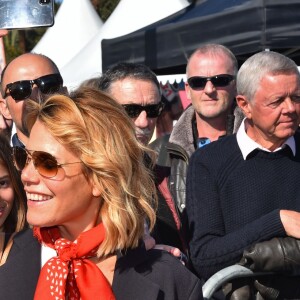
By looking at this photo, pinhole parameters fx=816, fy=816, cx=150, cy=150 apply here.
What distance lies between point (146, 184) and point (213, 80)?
6.55 ft

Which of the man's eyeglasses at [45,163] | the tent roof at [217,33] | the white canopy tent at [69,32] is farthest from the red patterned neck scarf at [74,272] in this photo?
the white canopy tent at [69,32]

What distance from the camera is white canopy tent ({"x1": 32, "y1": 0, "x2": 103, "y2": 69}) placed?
1376 centimetres

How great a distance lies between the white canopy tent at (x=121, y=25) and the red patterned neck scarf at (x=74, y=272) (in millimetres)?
7716

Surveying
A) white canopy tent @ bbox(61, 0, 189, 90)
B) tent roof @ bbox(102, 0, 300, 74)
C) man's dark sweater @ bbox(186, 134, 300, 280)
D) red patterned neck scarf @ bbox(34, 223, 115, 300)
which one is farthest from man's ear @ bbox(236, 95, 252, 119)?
white canopy tent @ bbox(61, 0, 189, 90)

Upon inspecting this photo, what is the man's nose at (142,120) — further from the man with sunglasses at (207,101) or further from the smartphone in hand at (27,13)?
the smartphone in hand at (27,13)

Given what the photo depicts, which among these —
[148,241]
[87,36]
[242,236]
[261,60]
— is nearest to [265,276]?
[242,236]

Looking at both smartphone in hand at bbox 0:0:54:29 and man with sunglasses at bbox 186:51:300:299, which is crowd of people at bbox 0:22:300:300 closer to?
man with sunglasses at bbox 186:51:300:299

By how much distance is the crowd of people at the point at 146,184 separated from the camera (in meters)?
2.72

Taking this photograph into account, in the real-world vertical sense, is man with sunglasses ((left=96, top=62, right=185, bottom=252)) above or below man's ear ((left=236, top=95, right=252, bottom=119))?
below

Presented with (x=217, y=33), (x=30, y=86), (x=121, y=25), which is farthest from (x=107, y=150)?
(x=121, y=25)

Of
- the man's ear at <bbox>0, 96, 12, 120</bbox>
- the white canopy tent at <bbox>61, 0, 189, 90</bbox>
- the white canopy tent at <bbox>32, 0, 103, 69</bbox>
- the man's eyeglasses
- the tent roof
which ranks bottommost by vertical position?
the white canopy tent at <bbox>32, 0, 103, 69</bbox>

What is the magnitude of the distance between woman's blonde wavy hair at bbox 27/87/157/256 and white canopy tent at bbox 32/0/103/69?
10802 mm

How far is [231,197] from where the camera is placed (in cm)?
366

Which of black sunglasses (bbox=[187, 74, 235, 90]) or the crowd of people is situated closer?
the crowd of people
